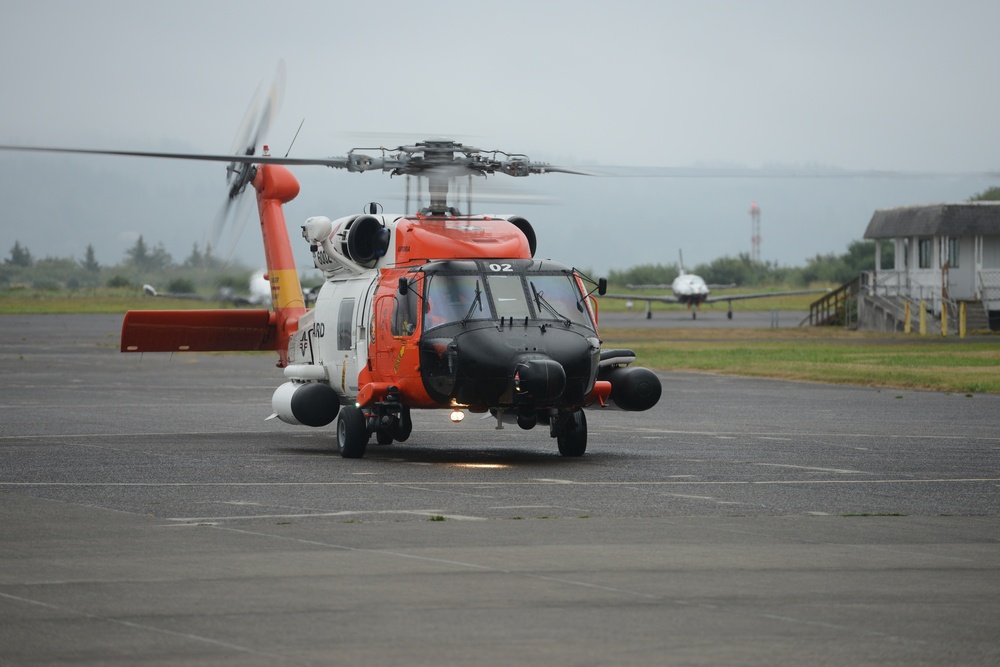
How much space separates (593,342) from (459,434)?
551cm

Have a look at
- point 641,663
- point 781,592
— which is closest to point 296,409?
point 781,592

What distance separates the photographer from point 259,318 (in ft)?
75.6

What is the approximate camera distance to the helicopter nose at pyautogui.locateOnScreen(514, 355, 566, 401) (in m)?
16.4

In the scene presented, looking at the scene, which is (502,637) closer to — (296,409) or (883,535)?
(883,535)

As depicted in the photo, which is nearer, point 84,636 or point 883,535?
point 84,636

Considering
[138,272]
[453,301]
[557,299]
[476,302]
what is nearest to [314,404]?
[453,301]

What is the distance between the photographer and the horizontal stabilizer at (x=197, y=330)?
22.3 meters

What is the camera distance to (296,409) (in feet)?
64.0

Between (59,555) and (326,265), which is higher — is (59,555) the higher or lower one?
the lower one

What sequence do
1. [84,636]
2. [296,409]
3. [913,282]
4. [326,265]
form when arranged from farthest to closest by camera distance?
[913,282]
[326,265]
[296,409]
[84,636]

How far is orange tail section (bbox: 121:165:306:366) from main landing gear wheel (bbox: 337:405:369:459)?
167 inches

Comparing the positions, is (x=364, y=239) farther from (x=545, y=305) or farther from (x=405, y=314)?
(x=545, y=305)

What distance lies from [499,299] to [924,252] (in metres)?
49.8

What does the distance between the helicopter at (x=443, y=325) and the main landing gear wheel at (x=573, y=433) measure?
19 millimetres
